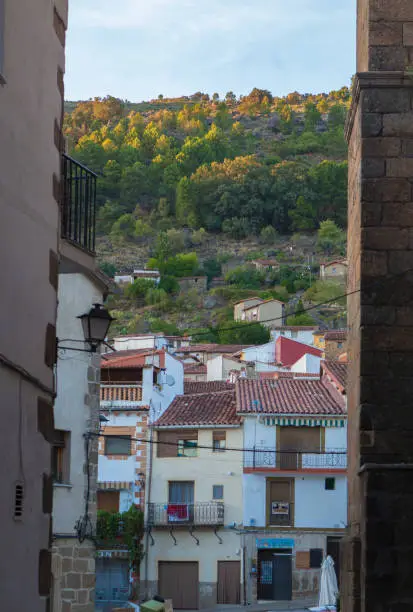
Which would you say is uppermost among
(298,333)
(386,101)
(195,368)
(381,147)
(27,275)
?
(298,333)

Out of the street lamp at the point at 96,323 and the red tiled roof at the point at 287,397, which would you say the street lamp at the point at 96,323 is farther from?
the red tiled roof at the point at 287,397

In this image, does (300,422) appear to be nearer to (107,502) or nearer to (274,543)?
(274,543)

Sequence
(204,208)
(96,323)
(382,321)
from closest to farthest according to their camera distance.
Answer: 1. (382,321)
2. (96,323)
3. (204,208)

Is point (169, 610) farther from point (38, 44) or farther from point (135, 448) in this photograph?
point (38, 44)

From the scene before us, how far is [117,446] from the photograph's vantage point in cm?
4006

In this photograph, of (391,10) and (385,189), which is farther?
(391,10)

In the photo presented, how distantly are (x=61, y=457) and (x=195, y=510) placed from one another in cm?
2255

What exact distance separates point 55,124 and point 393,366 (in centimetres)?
386

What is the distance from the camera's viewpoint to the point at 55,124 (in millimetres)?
9742

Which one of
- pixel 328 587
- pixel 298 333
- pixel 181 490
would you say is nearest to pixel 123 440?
pixel 181 490

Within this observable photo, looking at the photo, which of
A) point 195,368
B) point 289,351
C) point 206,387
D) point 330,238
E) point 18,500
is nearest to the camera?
point 18,500

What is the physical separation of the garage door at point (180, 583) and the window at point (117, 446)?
3.64 meters

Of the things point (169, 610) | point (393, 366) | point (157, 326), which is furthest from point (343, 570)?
point (157, 326)

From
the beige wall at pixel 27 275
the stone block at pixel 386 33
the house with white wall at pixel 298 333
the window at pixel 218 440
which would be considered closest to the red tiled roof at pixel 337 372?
the window at pixel 218 440
